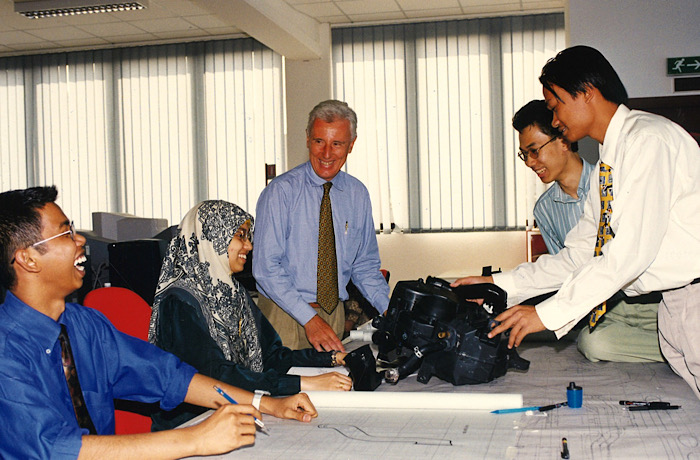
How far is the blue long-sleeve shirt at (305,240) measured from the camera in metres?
2.77

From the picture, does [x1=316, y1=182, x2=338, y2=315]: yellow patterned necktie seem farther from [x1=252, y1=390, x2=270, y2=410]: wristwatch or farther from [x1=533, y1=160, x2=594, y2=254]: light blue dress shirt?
[x1=252, y1=390, x2=270, y2=410]: wristwatch

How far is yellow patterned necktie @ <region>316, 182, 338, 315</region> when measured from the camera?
2951 millimetres

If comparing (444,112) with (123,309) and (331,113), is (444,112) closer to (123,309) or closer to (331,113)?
(331,113)

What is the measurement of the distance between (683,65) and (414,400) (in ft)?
14.8

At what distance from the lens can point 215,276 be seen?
7.54 feet

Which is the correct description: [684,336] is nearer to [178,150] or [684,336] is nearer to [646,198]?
[646,198]

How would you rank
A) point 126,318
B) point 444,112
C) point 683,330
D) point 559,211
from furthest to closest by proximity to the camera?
point 444,112
point 559,211
point 126,318
point 683,330

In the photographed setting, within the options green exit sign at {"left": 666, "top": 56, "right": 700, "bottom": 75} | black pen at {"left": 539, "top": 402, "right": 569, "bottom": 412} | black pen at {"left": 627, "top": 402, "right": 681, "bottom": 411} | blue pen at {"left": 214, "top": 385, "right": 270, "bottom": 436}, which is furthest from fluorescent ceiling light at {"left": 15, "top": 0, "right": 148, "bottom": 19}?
black pen at {"left": 627, "top": 402, "right": 681, "bottom": 411}

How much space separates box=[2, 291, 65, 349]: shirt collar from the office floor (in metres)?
0.47

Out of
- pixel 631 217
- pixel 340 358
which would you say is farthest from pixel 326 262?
pixel 631 217

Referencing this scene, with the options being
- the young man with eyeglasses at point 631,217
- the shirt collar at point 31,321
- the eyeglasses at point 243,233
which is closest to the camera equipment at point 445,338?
the young man with eyeglasses at point 631,217

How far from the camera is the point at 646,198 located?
5.91 ft

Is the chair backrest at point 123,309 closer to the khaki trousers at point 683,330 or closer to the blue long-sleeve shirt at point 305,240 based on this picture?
the blue long-sleeve shirt at point 305,240

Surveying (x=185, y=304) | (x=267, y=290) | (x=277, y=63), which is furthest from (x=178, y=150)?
(x=185, y=304)
